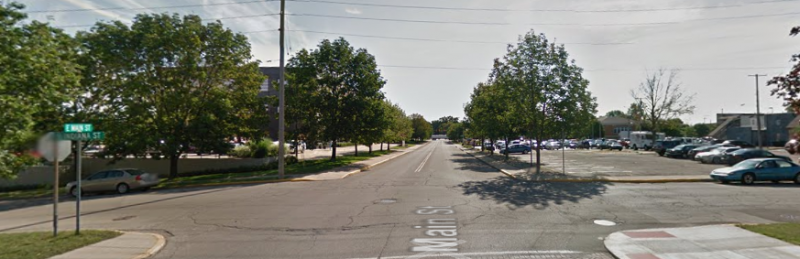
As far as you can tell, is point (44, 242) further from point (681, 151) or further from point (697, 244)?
point (681, 151)

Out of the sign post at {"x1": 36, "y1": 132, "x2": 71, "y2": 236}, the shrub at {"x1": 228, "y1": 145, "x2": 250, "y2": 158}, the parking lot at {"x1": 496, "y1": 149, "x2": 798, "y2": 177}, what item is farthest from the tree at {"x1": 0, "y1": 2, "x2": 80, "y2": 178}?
the parking lot at {"x1": 496, "y1": 149, "x2": 798, "y2": 177}

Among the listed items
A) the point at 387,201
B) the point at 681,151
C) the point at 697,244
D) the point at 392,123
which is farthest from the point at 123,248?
the point at 681,151

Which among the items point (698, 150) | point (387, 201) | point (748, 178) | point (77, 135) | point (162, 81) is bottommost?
point (387, 201)

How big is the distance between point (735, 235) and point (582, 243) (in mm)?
3044

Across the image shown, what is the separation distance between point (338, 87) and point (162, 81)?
12810mm

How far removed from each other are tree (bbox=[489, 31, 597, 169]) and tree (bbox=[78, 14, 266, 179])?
685 inches

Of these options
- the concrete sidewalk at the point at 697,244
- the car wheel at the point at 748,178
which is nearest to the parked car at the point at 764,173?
the car wheel at the point at 748,178

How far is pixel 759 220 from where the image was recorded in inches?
360

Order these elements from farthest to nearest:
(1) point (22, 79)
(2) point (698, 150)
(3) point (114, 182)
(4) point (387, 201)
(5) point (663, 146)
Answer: (5) point (663, 146)
(2) point (698, 150)
(3) point (114, 182)
(4) point (387, 201)
(1) point (22, 79)

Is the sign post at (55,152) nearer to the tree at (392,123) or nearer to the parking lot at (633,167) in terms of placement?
the parking lot at (633,167)

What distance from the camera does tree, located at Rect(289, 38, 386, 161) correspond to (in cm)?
3136

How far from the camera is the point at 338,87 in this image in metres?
32.0

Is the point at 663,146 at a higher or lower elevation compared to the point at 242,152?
higher

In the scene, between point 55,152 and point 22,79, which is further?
point 22,79
